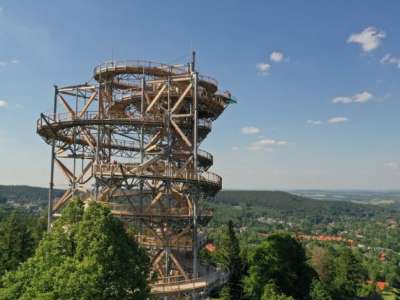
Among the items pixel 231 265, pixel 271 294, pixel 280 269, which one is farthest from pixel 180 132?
pixel 231 265

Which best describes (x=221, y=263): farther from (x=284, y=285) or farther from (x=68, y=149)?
(x=68, y=149)

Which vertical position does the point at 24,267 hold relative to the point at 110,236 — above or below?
below

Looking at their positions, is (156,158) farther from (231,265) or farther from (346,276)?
(346,276)

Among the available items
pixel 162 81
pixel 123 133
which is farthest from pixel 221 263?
pixel 162 81

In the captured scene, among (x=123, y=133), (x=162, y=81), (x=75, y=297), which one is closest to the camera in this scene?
(x=75, y=297)

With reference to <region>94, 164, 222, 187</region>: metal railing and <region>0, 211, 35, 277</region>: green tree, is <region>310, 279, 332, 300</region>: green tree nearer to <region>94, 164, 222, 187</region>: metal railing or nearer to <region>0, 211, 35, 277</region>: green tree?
<region>94, 164, 222, 187</region>: metal railing

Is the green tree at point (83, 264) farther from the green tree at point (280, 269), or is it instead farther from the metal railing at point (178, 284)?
the green tree at point (280, 269)
